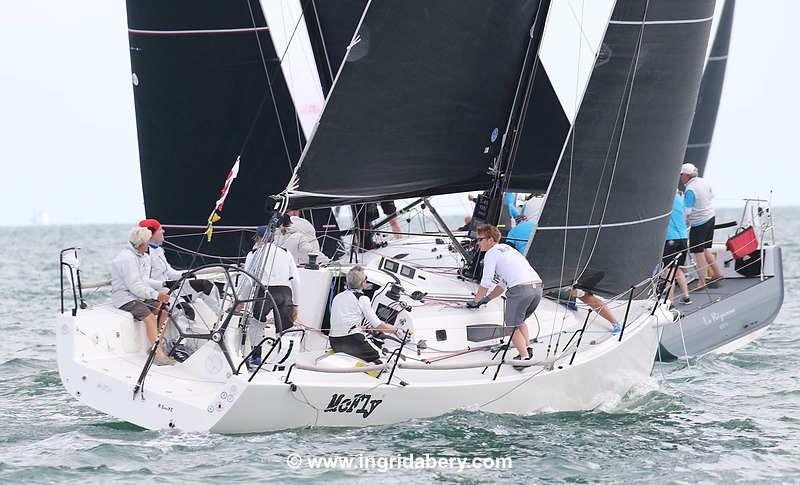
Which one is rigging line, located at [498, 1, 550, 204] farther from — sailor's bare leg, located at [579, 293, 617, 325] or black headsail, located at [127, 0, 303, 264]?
black headsail, located at [127, 0, 303, 264]

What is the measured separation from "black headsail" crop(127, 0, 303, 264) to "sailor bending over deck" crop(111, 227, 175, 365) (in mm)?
3794

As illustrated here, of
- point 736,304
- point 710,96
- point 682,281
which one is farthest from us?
point 710,96

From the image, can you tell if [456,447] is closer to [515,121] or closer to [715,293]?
[515,121]

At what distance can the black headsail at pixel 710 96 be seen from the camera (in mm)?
18062

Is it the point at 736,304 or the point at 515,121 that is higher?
the point at 515,121

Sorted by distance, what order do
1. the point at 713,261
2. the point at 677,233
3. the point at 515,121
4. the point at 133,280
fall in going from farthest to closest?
1. the point at 713,261
2. the point at 677,233
3. the point at 515,121
4. the point at 133,280

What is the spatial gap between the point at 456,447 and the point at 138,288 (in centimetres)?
291

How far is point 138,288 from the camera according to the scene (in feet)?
29.8

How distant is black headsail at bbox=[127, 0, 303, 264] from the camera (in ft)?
42.4

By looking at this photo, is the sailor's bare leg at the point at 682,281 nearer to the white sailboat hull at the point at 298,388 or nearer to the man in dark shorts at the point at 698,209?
the man in dark shorts at the point at 698,209

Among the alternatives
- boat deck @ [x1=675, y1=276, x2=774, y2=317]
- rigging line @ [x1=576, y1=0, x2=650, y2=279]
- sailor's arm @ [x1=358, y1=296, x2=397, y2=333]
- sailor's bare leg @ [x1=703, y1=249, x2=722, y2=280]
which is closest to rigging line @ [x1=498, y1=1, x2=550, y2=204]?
rigging line @ [x1=576, y1=0, x2=650, y2=279]

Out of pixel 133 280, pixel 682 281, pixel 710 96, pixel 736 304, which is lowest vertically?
pixel 736 304

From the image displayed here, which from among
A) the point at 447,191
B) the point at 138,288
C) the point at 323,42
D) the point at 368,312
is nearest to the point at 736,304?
the point at 447,191


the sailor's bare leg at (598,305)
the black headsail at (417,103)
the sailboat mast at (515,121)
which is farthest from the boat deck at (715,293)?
the black headsail at (417,103)
